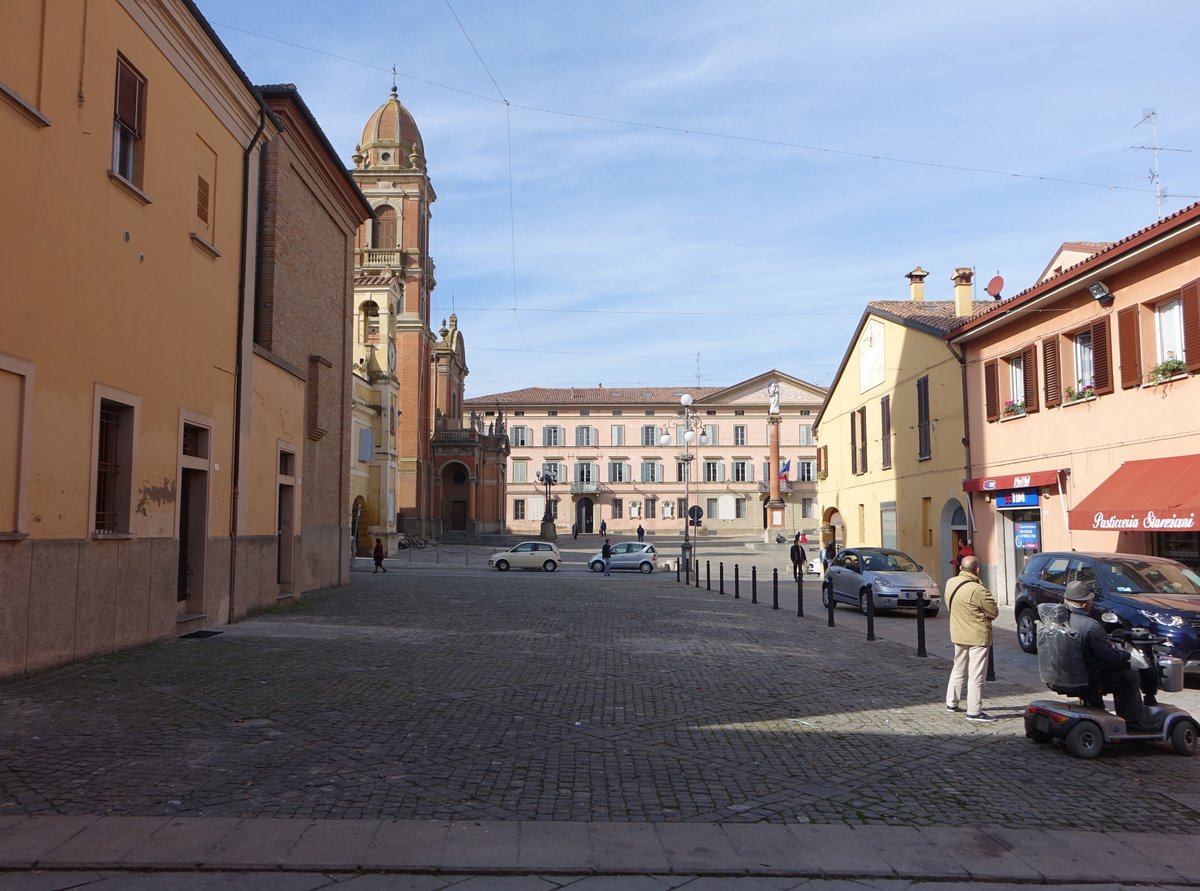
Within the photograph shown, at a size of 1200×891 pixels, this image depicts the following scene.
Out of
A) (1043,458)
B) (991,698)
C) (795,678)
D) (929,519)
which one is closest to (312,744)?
(795,678)

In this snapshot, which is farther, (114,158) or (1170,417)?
(1170,417)

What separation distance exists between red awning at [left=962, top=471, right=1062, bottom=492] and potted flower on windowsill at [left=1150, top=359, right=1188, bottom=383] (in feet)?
11.5

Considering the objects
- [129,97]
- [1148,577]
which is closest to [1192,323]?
[1148,577]

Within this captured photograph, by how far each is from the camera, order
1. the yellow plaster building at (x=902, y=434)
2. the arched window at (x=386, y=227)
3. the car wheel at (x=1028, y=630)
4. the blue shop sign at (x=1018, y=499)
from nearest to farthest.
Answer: the car wheel at (x=1028, y=630) → the blue shop sign at (x=1018, y=499) → the yellow plaster building at (x=902, y=434) → the arched window at (x=386, y=227)

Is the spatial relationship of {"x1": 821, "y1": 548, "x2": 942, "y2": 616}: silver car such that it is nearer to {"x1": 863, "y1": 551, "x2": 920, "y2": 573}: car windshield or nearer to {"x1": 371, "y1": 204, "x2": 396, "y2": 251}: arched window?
{"x1": 863, "y1": 551, "x2": 920, "y2": 573}: car windshield

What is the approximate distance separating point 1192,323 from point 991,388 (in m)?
7.33

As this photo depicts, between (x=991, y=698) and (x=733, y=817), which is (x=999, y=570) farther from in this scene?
(x=733, y=817)

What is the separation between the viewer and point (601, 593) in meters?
25.8

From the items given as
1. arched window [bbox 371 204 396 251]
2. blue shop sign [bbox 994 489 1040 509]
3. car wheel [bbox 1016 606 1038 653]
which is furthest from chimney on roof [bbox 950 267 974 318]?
arched window [bbox 371 204 396 251]

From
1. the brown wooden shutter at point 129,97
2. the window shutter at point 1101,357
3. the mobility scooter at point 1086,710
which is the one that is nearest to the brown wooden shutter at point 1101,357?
the window shutter at point 1101,357

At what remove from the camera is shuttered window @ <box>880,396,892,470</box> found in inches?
1121

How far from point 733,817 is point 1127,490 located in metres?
12.5

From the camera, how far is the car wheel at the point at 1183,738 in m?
7.68

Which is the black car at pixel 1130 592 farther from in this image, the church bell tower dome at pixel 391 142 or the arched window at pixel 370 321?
the church bell tower dome at pixel 391 142
